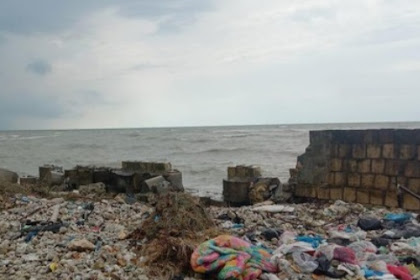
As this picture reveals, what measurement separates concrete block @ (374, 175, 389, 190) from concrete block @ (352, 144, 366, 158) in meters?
0.47

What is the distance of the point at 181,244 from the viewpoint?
16.2 ft

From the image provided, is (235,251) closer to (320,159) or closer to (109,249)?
(109,249)

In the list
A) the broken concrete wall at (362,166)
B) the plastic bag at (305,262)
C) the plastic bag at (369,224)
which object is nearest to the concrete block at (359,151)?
the broken concrete wall at (362,166)

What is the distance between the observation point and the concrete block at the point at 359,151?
8.19 m

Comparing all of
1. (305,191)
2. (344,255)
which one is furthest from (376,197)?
(344,255)

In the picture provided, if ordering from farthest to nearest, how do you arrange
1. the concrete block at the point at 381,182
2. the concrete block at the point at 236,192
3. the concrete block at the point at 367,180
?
the concrete block at the point at 236,192
the concrete block at the point at 367,180
the concrete block at the point at 381,182

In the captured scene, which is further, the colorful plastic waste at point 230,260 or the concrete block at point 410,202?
the concrete block at point 410,202

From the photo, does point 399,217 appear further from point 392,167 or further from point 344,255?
point 344,255

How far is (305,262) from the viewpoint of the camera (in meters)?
4.66

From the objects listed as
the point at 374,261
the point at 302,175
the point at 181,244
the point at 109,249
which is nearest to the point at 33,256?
the point at 109,249

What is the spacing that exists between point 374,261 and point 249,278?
153cm

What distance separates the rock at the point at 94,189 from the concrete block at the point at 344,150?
6.38 meters

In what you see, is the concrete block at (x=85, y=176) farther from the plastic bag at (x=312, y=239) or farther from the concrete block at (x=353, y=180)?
the plastic bag at (x=312, y=239)

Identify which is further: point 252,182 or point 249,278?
point 252,182
